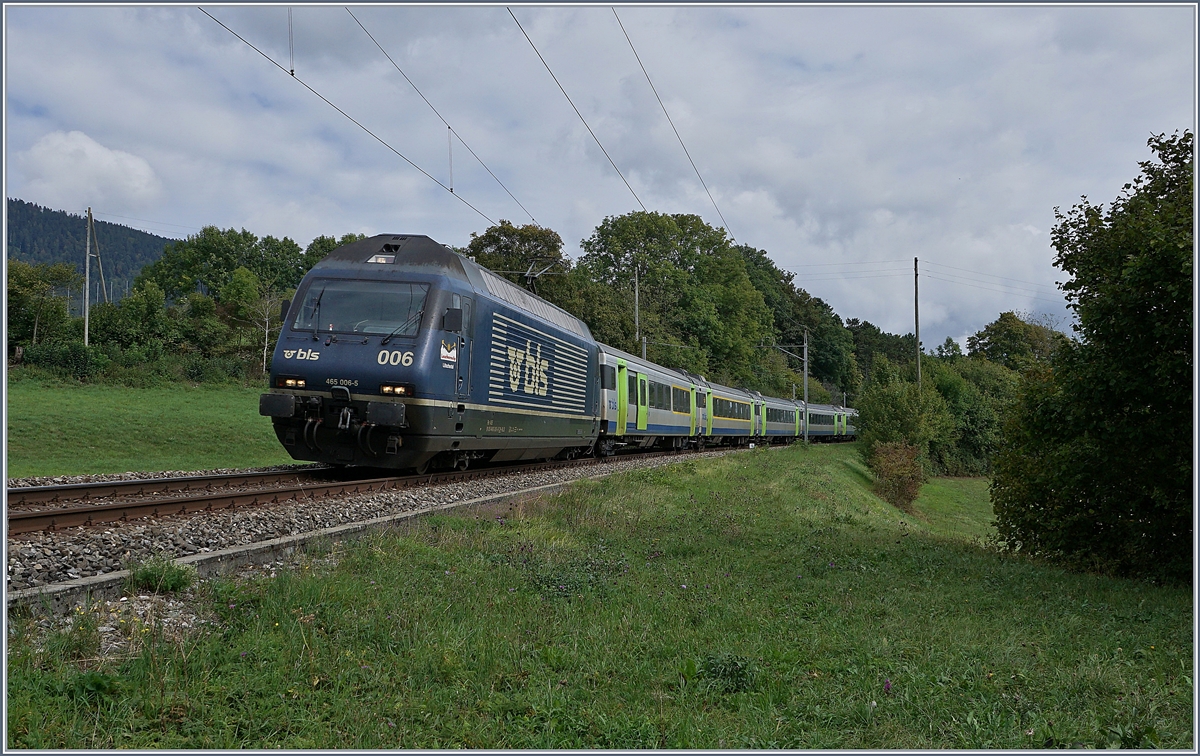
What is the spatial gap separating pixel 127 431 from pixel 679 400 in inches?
757

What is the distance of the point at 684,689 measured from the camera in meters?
4.81

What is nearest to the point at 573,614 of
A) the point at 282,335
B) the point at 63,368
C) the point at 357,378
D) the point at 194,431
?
the point at 357,378

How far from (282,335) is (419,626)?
8457 millimetres

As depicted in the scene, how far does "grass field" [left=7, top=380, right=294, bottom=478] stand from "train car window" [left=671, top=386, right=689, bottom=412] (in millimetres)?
14054

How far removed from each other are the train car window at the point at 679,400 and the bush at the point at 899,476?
845 cm

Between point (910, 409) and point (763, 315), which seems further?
point (763, 315)

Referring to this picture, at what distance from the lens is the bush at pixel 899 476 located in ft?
105

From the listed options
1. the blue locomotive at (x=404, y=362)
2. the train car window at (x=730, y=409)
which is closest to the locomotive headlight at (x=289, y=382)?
the blue locomotive at (x=404, y=362)

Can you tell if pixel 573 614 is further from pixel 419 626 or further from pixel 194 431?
pixel 194 431

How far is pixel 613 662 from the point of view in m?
5.20

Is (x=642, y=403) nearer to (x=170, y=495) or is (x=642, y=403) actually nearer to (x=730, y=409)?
(x=730, y=409)

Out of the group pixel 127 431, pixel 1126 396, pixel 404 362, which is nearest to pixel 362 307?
pixel 404 362

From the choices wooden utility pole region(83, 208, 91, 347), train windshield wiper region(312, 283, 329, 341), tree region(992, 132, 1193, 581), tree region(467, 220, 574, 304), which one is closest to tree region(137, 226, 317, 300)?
tree region(467, 220, 574, 304)

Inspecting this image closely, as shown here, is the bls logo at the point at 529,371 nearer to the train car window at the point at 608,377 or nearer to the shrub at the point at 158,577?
the train car window at the point at 608,377
